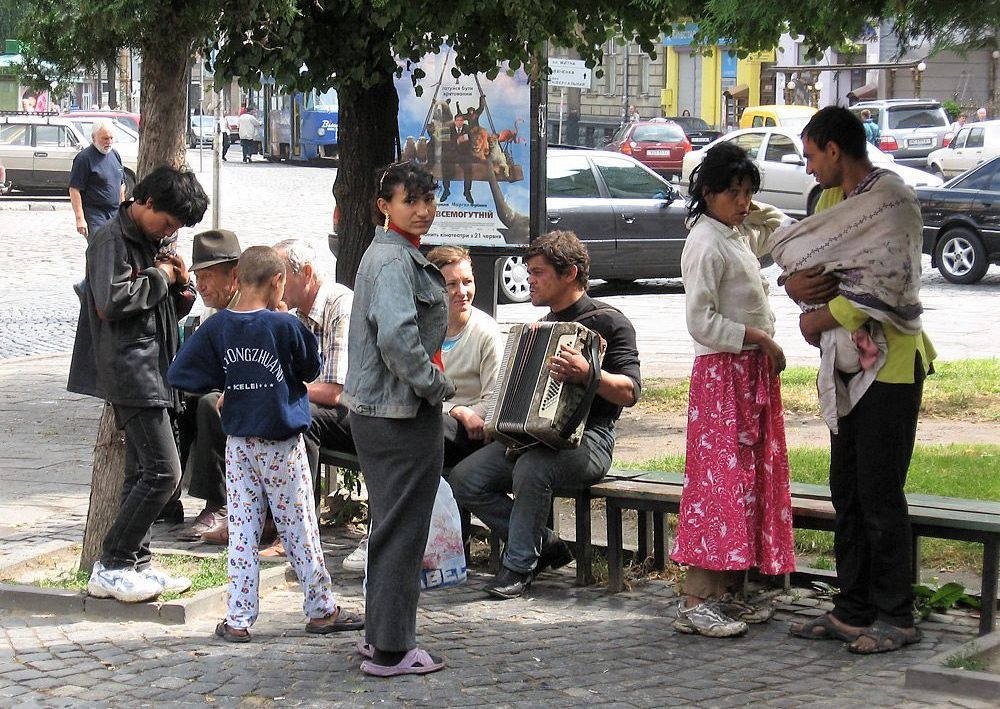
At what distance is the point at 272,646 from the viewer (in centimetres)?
536

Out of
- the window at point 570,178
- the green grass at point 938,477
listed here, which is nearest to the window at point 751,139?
the window at point 570,178

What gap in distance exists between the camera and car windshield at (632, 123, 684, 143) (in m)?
35.9

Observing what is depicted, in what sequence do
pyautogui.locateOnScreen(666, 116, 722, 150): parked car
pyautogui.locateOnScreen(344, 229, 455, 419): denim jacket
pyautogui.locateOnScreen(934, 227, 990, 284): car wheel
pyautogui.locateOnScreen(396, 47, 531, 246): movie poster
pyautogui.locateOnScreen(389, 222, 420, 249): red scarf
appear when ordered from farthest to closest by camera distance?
1. pyautogui.locateOnScreen(666, 116, 722, 150): parked car
2. pyautogui.locateOnScreen(934, 227, 990, 284): car wheel
3. pyautogui.locateOnScreen(396, 47, 531, 246): movie poster
4. pyautogui.locateOnScreen(389, 222, 420, 249): red scarf
5. pyautogui.locateOnScreen(344, 229, 455, 419): denim jacket

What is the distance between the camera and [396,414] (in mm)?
4809

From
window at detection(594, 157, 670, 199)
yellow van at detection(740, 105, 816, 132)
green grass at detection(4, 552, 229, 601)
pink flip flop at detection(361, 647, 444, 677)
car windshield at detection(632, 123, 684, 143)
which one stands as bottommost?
green grass at detection(4, 552, 229, 601)

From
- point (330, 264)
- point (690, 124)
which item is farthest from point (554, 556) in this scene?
point (690, 124)

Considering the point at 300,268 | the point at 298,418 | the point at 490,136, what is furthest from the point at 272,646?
the point at 490,136

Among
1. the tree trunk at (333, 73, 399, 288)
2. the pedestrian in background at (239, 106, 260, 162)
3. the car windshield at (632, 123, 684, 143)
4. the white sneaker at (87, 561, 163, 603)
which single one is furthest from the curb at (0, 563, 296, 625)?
the pedestrian in background at (239, 106, 260, 162)

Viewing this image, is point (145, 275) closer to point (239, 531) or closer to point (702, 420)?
point (239, 531)

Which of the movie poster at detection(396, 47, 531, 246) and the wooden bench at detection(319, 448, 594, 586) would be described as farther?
the movie poster at detection(396, 47, 531, 246)

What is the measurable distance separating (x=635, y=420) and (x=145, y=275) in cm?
490

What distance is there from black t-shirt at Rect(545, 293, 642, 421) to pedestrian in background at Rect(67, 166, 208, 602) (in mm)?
1594

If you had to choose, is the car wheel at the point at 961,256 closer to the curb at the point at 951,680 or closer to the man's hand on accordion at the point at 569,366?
the man's hand on accordion at the point at 569,366

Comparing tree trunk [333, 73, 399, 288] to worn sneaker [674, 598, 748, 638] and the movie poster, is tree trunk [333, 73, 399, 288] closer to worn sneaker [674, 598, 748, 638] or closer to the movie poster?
the movie poster
